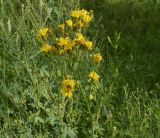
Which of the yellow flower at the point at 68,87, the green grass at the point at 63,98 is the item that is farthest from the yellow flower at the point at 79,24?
the yellow flower at the point at 68,87

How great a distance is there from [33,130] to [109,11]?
2.79 m

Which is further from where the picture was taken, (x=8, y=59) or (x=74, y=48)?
(x=8, y=59)

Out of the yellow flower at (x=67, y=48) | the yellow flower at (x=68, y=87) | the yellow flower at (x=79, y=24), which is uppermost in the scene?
the yellow flower at (x=79, y=24)

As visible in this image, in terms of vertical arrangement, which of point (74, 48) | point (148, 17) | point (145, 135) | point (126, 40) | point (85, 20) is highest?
point (148, 17)

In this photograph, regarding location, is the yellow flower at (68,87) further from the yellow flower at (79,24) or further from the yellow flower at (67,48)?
the yellow flower at (79,24)

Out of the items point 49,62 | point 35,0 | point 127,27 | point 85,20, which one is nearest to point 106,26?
point 127,27

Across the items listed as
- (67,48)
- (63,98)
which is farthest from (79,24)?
(63,98)

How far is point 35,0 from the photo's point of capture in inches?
178

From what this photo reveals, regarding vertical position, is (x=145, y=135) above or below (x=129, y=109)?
below

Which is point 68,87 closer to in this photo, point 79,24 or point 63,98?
point 63,98

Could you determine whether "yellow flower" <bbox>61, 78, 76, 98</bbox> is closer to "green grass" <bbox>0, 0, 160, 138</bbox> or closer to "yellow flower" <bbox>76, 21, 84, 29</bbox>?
"green grass" <bbox>0, 0, 160, 138</bbox>

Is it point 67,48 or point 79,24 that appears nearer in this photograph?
point 67,48

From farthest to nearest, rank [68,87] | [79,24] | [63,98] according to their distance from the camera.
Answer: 1. [79,24]
2. [63,98]
3. [68,87]

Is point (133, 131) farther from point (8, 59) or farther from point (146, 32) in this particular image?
point (146, 32)
